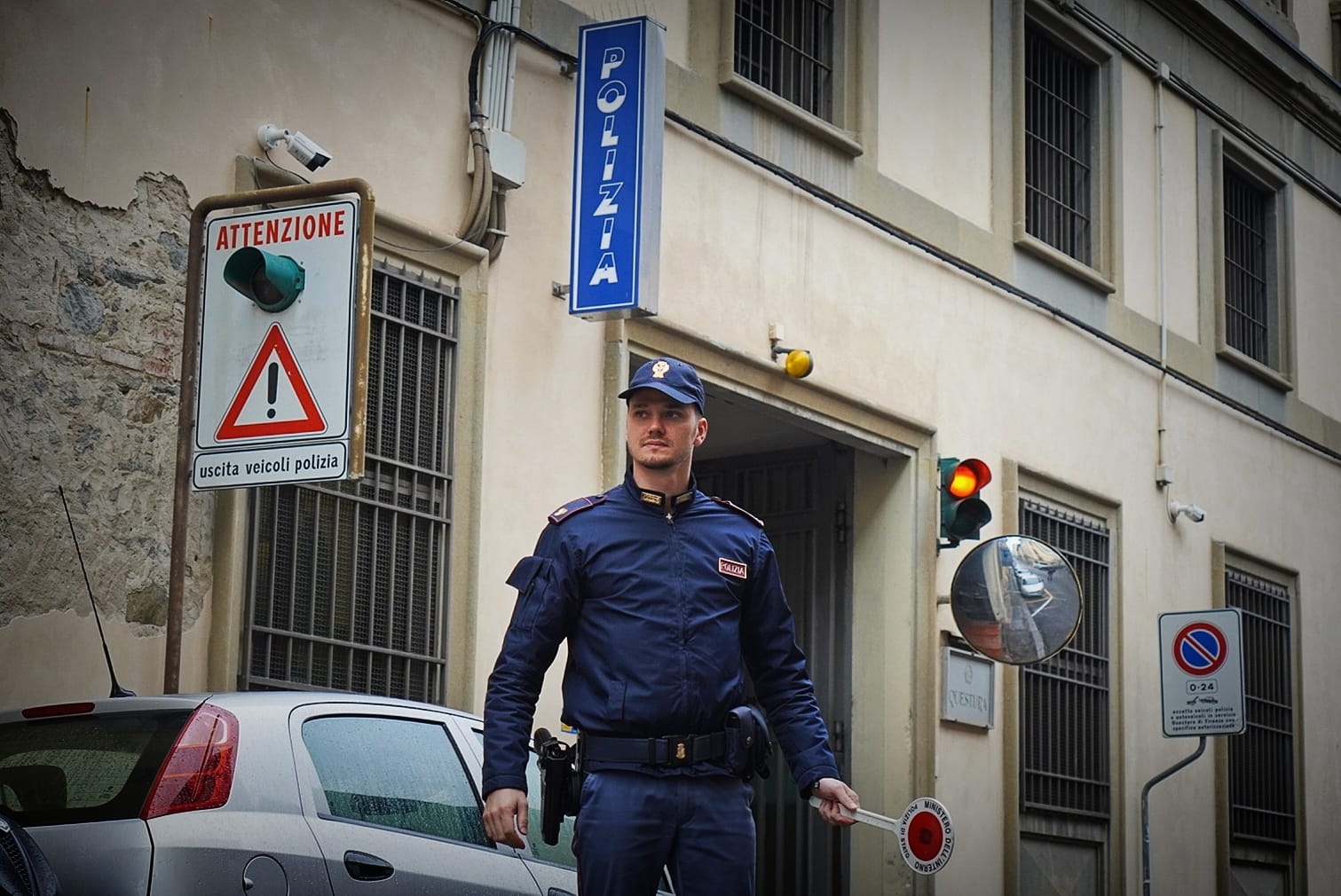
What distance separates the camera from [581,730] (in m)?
5.69

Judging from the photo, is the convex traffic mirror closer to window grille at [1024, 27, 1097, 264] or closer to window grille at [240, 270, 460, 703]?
window grille at [1024, 27, 1097, 264]

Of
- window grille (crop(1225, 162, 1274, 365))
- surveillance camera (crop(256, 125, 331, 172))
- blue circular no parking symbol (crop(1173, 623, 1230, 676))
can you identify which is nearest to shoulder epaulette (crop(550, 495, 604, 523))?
surveillance camera (crop(256, 125, 331, 172))

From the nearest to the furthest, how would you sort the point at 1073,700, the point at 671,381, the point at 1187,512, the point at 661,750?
the point at 661,750, the point at 671,381, the point at 1073,700, the point at 1187,512

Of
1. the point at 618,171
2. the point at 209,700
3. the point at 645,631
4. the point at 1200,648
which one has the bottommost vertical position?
the point at 209,700

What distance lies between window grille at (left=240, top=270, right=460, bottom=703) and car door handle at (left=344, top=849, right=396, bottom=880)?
7.84ft

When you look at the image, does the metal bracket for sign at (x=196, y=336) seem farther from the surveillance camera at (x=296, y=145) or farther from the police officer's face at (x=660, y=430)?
the police officer's face at (x=660, y=430)

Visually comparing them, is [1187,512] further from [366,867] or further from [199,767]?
[199,767]

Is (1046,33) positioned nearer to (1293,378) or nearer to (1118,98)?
(1118,98)

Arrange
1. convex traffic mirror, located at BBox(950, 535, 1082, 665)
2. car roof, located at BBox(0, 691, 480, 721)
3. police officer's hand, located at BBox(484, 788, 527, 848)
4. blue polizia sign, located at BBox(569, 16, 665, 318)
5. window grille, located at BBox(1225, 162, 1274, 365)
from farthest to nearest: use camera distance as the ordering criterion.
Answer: window grille, located at BBox(1225, 162, 1274, 365) → convex traffic mirror, located at BBox(950, 535, 1082, 665) → blue polizia sign, located at BBox(569, 16, 665, 318) → car roof, located at BBox(0, 691, 480, 721) → police officer's hand, located at BBox(484, 788, 527, 848)

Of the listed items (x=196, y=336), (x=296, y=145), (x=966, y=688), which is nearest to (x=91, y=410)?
(x=196, y=336)

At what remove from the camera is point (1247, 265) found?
18.9m

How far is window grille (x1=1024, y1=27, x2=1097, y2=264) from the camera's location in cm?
1552

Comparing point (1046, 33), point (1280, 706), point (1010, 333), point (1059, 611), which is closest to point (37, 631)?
point (1059, 611)

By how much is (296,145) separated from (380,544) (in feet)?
5.94
